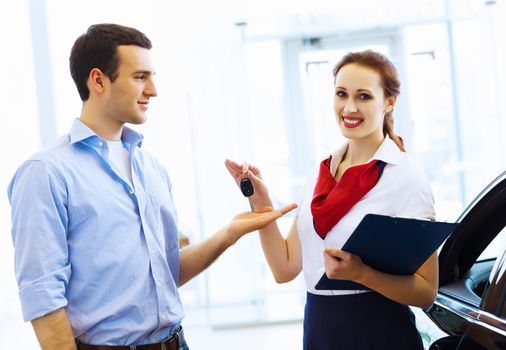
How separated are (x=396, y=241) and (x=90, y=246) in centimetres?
77

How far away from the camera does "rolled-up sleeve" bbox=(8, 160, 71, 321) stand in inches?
57.2

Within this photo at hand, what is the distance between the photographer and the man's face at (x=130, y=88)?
1713 mm

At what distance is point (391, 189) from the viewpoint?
5.31 feet

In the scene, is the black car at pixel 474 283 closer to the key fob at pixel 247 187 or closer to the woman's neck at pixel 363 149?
the woman's neck at pixel 363 149

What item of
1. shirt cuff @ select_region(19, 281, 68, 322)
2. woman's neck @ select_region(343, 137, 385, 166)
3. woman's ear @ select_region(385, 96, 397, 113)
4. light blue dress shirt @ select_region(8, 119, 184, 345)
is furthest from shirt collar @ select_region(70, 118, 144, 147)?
woman's ear @ select_region(385, 96, 397, 113)

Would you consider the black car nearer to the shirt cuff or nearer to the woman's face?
the woman's face

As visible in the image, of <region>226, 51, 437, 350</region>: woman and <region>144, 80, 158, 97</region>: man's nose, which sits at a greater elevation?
<region>144, 80, 158, 97</region>: man's nose

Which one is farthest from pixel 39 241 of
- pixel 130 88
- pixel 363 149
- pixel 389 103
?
pixel 389 103

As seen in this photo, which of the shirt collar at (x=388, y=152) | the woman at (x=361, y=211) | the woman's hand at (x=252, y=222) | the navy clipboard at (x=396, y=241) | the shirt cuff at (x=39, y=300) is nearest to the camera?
the navy clipboard at (x=396, y=241)

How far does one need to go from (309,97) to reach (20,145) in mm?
2489

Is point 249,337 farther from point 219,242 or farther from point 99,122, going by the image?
point 99,122

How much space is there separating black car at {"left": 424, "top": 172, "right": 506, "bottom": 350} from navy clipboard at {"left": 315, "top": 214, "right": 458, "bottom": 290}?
16 centimetres

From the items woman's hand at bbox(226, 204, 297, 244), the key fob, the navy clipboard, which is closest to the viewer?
the navy clipboard

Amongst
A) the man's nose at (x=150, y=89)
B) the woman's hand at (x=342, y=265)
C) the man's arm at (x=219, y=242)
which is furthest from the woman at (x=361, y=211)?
the man's nose at (x=150, y=89)
